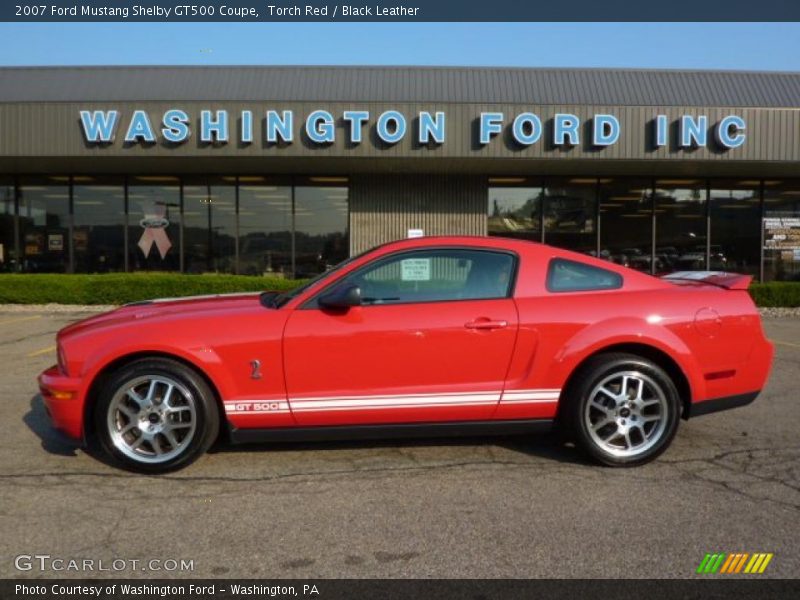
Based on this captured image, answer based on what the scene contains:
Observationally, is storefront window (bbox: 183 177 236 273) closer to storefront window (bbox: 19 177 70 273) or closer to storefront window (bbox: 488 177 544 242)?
storefront window (bbox: 19 177 70 273)

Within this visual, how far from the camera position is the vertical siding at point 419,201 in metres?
16.7

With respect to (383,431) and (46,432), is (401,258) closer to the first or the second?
(383,431)

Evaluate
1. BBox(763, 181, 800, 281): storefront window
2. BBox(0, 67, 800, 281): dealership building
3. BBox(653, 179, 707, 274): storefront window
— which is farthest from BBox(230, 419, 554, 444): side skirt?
BBox(763, 181, 800, 281): storefront window

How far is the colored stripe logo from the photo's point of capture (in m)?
3.02

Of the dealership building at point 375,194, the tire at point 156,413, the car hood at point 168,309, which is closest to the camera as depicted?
the tire at point 156,413

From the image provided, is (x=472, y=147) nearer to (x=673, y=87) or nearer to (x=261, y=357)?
(x=673, y=87)

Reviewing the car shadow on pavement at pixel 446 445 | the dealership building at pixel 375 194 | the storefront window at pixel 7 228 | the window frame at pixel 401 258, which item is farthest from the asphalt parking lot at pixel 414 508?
the storefront window at pixel 7 228

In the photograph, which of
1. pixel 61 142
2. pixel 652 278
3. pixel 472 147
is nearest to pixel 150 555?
pixel 652 278

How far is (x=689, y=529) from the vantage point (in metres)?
3.43

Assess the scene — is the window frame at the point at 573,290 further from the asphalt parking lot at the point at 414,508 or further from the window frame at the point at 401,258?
the asphalt parking lot at the point at 414,508

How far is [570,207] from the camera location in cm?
1703

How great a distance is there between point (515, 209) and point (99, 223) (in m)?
10.4

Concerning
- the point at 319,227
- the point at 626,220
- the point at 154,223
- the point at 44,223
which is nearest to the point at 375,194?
the point at 319,227

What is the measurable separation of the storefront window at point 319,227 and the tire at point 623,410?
42.6 feet
